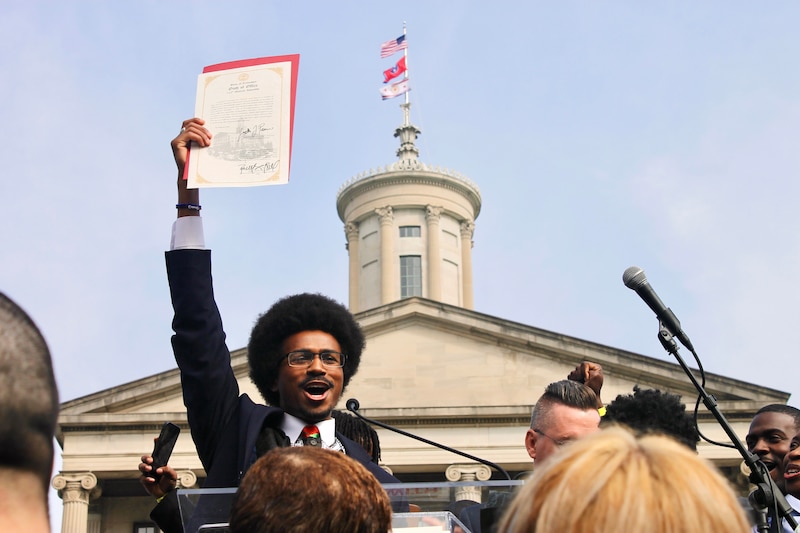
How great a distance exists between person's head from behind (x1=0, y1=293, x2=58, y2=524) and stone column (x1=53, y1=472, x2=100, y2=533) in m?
32.8

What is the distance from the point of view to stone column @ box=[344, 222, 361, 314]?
47.6 m

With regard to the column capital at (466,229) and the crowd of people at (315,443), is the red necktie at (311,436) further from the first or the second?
the column capital at (466,229)

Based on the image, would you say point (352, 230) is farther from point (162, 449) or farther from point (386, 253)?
point (162, 449)

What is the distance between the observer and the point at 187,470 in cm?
3234

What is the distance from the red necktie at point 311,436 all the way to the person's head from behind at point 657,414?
4.25 feet

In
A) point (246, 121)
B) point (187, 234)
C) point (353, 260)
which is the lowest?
point (187, 234)

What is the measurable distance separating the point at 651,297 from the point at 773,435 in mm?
1433

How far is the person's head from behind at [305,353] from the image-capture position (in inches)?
173

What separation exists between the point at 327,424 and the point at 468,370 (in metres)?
31.1

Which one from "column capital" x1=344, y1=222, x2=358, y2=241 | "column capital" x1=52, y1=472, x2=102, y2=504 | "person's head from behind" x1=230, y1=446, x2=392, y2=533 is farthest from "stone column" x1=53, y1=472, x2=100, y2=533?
"person's head from behind" x1=230, y1=446, x2=392, y2=533

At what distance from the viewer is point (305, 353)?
4.57 meters

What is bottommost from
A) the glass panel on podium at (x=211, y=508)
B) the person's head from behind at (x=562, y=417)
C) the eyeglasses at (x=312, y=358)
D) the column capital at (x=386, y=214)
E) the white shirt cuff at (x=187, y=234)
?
the glass panel on podium at (x=211, y=508)

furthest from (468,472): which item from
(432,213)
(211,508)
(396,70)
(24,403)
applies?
(24,403)

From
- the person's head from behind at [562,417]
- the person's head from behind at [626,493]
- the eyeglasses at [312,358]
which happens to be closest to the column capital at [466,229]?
the person's head from behind at [562,417]
